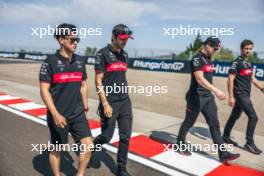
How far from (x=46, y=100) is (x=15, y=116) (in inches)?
183

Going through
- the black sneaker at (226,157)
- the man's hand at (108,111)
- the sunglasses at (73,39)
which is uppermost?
the sunglasses at (73,39)

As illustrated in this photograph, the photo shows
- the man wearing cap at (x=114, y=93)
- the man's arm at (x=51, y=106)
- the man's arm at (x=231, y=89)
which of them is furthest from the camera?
the man's arm at (x=231, y=89)

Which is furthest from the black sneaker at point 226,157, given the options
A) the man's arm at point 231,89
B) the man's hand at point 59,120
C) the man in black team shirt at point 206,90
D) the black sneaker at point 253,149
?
the man's hand at point 59,120

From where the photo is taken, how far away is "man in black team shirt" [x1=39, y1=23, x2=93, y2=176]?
3420 millimetres

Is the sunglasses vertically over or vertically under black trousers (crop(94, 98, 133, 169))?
over

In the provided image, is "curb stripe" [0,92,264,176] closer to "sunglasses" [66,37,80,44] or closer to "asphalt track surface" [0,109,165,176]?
"asphalt track surface" [0,109,165,176]

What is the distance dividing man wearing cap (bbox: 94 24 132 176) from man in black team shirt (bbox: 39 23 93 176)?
0.37 meters

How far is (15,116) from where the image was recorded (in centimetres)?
757

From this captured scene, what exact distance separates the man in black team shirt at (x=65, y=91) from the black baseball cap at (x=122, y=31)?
0.59 meters

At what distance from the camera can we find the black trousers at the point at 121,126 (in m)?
4.08

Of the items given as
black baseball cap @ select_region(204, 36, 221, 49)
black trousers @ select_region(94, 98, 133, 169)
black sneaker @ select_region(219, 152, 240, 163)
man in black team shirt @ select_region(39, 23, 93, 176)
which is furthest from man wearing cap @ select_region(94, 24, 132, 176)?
black sneaker @ select_region(219, 152, 240, 163)

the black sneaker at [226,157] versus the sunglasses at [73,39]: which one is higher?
the sunglasses at [73,39]

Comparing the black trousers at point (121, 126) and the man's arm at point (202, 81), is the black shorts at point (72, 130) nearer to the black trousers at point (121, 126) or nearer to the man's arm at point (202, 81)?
the black trousers at point (121, 126)

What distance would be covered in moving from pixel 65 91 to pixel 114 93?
0.78m
